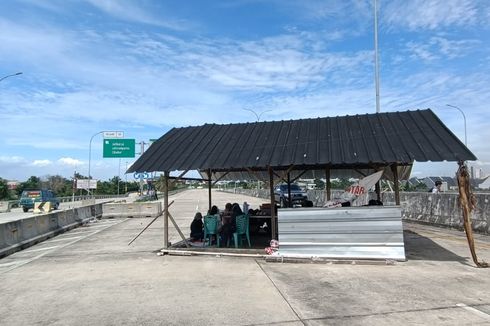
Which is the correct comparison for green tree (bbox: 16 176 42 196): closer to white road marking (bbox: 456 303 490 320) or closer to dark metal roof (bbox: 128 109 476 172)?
dark metal roof (bbox: 128 109 476 172)

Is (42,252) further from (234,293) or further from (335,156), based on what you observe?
(335,156)

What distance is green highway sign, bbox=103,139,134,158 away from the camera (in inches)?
1765

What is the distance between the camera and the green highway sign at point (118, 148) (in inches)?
1765

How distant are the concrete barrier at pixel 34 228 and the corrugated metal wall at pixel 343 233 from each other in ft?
28.7

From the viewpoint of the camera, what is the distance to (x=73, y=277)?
9.59m

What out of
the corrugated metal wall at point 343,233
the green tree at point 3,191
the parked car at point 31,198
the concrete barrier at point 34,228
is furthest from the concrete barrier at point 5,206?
the corrugated metal wall at point 343,233

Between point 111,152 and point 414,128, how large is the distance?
124ft

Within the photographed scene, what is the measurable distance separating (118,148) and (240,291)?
3958cm

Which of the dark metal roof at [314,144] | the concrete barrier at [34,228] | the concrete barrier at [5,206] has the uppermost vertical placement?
the dark metal roof at [314,144]

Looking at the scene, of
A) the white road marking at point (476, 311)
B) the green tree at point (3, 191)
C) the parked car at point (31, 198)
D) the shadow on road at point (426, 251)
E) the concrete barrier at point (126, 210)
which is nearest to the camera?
the white road marking at point (476, 311)

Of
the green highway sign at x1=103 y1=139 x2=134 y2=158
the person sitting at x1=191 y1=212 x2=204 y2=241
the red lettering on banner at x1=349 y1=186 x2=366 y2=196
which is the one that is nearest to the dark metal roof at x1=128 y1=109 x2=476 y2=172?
the red lettering on banner at x1=349 y1=186 x2=366 y2=196

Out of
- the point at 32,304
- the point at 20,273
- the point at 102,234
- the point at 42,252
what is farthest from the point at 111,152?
the point at 32,304

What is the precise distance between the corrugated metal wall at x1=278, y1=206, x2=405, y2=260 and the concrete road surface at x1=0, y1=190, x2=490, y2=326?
52cm

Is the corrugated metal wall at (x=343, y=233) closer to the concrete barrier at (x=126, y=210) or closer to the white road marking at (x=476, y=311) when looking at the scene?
the white road marking at (x=476, y=311)
